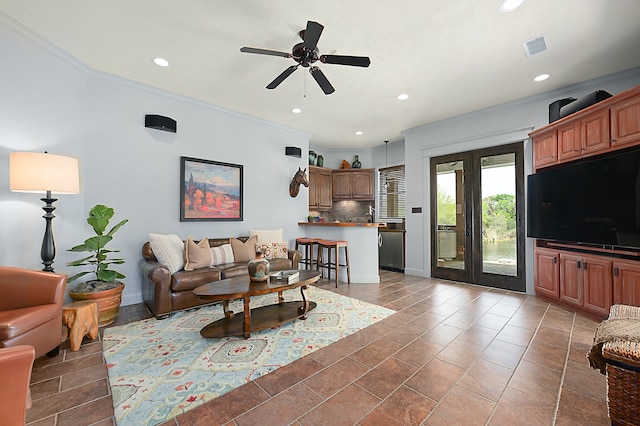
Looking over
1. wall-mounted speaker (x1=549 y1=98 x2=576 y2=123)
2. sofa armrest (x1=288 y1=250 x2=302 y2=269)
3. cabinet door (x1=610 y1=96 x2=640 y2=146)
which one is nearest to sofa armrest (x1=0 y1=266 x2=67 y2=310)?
sofa armrest (x1=288 y1=250 x2=302 y2=269)

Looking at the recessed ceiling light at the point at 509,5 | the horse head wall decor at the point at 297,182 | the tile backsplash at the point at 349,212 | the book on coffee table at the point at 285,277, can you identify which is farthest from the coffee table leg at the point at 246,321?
the tile backsplash at the point at 349,212

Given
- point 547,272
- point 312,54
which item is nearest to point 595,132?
point 547,272

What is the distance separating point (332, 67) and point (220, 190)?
2.70 metres

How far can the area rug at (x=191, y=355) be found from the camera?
170cm

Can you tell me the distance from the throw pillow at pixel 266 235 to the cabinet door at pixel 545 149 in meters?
4.36

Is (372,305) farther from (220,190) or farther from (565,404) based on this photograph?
(220,190)

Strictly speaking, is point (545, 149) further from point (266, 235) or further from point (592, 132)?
point (266, 235)

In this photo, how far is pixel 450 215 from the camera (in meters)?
5.09

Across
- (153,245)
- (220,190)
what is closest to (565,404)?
(153,245)

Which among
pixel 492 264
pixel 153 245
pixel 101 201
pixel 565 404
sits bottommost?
pixel 565 404

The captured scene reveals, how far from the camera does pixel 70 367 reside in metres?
2.07

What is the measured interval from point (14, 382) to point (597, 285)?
15.7ft

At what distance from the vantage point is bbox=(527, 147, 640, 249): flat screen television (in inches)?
107

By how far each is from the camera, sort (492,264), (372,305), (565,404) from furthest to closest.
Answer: (492,264), (372,305), (565,404)
